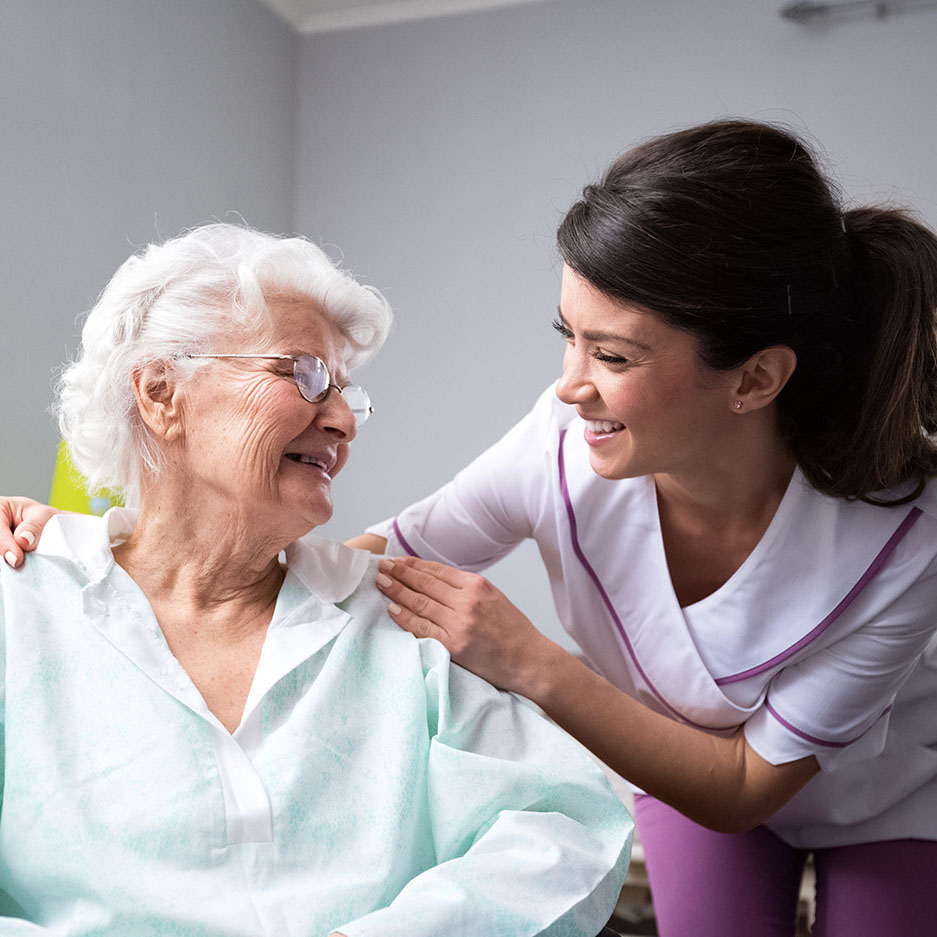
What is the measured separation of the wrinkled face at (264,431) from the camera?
137 cm

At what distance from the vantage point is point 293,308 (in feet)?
4.72

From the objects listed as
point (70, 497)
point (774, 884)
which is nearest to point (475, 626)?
point (774, 884)

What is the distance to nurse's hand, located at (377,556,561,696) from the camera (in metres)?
1.39

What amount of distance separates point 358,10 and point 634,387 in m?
3.34

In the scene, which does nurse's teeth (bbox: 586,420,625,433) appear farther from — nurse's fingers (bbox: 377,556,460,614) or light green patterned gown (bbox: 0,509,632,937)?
light green patterned gown (bbox: 0,509,632,937)

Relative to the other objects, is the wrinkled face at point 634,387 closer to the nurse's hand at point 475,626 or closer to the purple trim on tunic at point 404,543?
the nurse's hand at point 475,626

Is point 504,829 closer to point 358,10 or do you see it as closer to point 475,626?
point 475,626

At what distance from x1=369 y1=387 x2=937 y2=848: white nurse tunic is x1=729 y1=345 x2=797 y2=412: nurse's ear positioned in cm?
16

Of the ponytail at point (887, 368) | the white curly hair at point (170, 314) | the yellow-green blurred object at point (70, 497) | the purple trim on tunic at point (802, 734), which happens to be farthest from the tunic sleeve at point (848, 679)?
the yellow-green blurred object at point (70, 497)

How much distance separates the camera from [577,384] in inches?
55.7

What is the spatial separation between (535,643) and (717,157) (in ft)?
2.20

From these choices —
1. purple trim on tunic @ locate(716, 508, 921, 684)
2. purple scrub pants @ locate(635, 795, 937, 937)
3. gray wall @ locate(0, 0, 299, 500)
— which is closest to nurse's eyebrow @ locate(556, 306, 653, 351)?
purple trim on tunic @ locate(716, 508, 921, 684)

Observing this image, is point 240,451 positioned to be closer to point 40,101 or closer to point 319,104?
point 40,101

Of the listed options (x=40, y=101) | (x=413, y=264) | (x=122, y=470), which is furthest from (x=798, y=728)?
(x=413, y=264)
